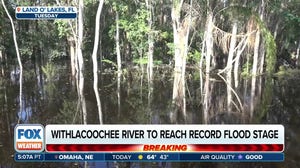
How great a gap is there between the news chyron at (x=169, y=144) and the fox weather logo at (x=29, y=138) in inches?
3.5

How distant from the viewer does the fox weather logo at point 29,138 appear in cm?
662

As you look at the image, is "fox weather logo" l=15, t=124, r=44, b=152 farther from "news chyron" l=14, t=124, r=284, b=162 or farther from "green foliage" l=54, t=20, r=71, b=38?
"green foliage" l=54, t=20, r=71, b=38

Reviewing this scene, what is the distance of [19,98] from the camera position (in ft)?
58.9

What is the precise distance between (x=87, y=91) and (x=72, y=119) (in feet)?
25.1

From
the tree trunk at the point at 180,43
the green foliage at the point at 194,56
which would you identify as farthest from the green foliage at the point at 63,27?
the green foliage at the point at 194,56

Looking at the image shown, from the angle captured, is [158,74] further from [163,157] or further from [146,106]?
[163,157]

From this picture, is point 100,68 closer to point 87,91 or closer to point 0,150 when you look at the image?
point 87,91
